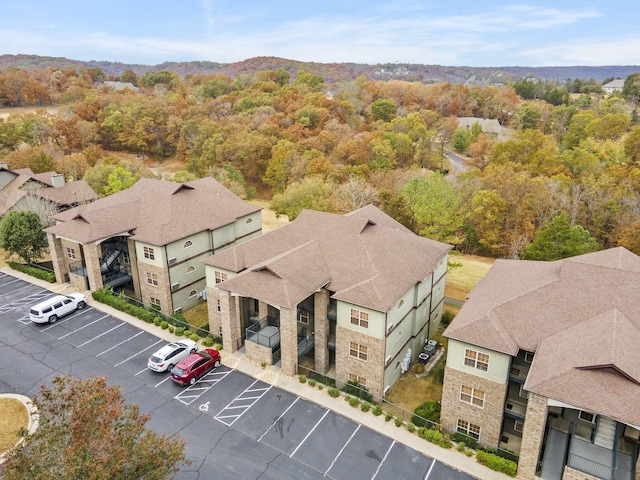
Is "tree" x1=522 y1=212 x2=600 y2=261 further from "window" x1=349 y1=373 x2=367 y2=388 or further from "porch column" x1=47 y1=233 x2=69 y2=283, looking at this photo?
"porch column" x1=47 y1=233 x2=69 y2=283

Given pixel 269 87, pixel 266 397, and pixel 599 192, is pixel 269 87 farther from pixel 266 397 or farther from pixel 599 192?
pixel 266 397

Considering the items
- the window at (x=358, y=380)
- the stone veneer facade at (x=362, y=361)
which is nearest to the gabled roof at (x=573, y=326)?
the stone veneer facade at (x=362, y=361)

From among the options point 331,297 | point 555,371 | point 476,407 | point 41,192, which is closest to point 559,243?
point 476,407

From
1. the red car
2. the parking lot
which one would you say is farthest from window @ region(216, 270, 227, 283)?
the parking lot

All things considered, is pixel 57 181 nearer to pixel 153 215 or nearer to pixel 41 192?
pixel 41 192

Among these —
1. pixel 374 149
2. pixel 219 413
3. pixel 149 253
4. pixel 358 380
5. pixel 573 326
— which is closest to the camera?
pixel 573 326
